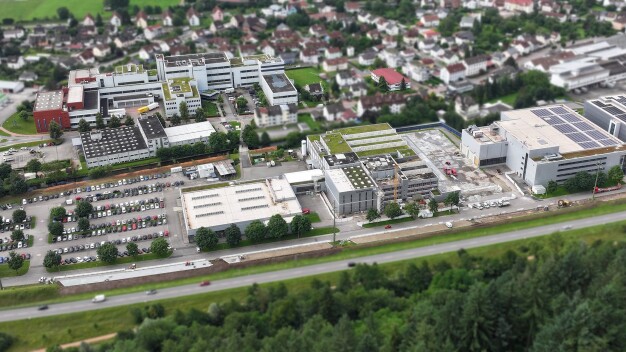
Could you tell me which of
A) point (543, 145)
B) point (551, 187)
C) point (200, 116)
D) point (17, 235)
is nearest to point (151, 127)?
point (200, 116)

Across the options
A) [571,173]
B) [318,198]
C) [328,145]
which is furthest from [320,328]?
[571,173]

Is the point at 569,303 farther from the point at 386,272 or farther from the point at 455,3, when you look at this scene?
the point at 455,3

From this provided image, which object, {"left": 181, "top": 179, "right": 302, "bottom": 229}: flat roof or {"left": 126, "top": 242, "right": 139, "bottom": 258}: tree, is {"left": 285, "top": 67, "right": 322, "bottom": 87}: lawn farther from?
{"left": 126, "top": 242, "right": 139, "bottom": 258}: tree

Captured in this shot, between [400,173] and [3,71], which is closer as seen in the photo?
[400,173]

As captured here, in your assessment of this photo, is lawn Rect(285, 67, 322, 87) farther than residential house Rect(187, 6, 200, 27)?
No

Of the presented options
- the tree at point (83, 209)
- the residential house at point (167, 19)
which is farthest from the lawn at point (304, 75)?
the tree at point (83, 209)

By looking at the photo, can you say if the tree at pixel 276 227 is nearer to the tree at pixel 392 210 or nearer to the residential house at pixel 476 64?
the tree at pixel 392 210

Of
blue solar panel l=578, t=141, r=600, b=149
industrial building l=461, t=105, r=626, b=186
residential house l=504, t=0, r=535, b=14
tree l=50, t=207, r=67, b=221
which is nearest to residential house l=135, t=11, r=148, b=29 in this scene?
tree l=50, t=207, r=67, b=221
